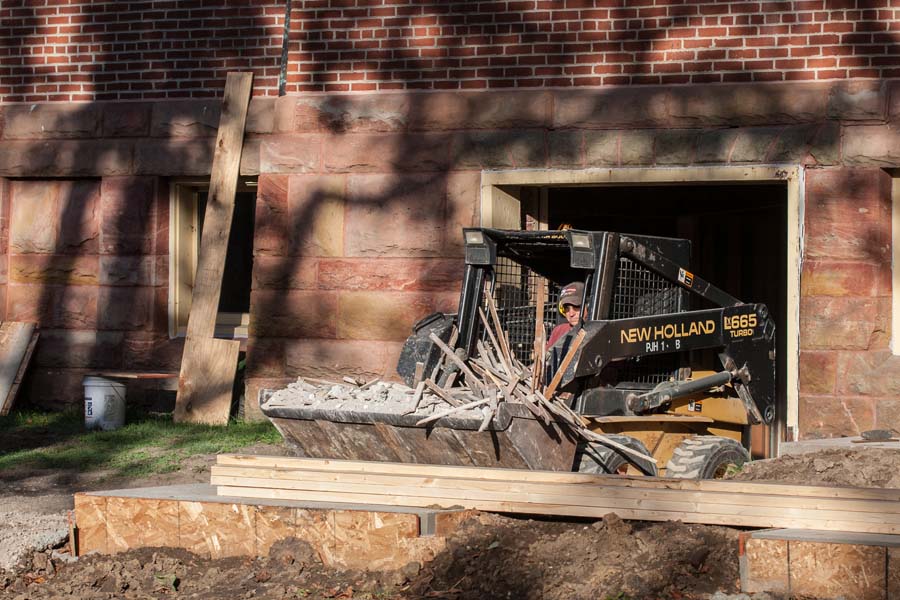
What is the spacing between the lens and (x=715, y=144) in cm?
1098

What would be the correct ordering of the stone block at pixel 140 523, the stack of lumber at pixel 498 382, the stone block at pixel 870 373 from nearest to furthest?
the stone block at pixel 140 523
the stack of lumber at pixel 498 382
the stone block at pixel 870 373

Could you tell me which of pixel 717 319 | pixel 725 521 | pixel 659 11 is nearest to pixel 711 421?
pixel 717 319

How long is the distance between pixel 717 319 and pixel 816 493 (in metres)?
2.75

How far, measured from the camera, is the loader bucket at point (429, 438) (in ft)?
24.5

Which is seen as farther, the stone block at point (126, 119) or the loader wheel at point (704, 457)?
the stone block at point (126, 119)

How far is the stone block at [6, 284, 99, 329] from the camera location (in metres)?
12.8

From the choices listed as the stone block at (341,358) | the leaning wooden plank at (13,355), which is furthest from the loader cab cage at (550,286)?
the leaning wooden plank at (13,355)

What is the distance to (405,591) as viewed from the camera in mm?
6203

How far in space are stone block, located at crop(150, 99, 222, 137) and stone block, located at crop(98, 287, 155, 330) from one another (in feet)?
5.25

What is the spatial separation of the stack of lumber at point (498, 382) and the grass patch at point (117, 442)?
2.63m

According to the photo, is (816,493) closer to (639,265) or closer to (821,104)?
(639,265)

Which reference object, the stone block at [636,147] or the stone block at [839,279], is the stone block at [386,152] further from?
the stone block at [839,279]

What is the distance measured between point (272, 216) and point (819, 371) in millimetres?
5251

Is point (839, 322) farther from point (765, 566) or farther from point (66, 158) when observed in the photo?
point (66, 158)
